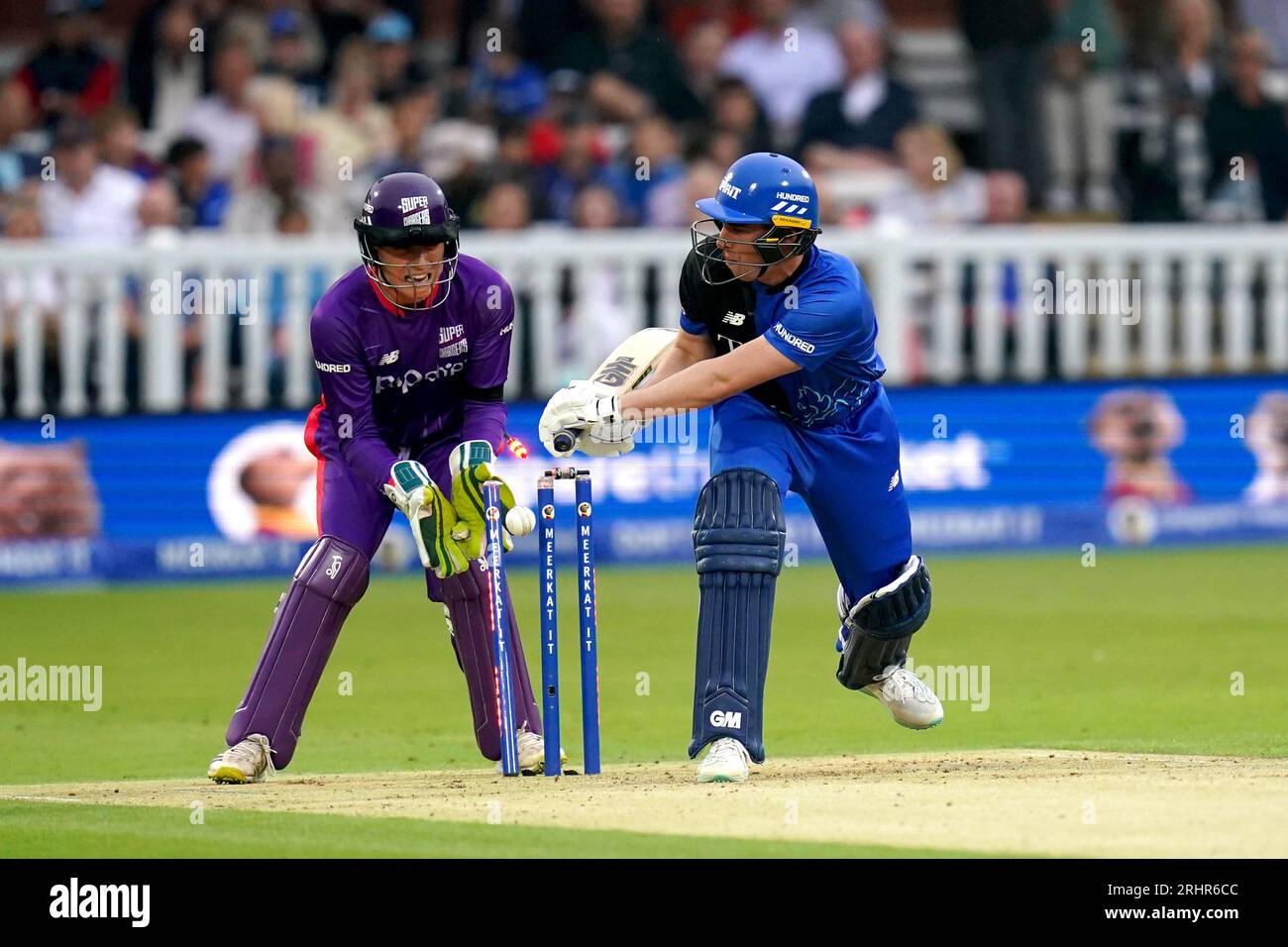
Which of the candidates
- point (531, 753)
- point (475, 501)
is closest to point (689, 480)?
point (531, 753)

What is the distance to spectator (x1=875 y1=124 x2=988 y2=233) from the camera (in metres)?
18.4

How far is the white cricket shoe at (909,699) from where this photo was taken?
9539mm

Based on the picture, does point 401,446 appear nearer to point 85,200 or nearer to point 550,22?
point 85,200

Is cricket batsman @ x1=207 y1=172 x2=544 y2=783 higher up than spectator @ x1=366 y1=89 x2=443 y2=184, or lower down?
lower down

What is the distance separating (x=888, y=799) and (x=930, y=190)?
11315 millimetres

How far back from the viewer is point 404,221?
8.58 metres

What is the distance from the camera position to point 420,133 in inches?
719

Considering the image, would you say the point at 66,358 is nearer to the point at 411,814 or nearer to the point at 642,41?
the point at 642,41

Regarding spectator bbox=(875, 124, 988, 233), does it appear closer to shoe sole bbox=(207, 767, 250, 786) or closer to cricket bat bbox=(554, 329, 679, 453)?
cricket bat bbox=(554, 329, 679, 453)

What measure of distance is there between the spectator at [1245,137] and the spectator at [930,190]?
6.72 feet

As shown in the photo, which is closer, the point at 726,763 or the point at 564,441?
the point at 726,763

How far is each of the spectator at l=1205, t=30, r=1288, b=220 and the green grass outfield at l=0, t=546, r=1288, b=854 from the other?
11.8 ft

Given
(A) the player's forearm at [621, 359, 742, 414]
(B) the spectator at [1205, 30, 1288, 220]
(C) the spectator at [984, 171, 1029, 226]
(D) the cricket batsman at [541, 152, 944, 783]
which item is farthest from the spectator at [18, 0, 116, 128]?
(A) the player's forearm at [621, 359, 742, 414]
